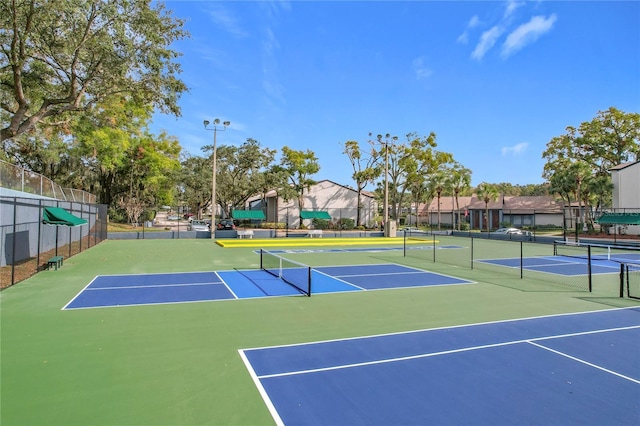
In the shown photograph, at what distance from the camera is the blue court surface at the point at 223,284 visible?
1123 cm

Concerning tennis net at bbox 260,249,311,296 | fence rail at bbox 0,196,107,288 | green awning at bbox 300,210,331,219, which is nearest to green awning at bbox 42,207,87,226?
fence rail at bbox 0,196,107,288

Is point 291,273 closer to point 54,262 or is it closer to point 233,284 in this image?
point 233,284

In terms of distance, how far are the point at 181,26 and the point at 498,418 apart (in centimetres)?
2165

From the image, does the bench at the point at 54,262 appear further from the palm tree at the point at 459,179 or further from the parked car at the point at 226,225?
the palm tree at the point at 459,179

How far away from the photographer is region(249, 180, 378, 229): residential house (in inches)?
2056

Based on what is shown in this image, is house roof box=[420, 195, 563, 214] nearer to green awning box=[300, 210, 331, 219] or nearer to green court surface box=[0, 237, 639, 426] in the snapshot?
green awning box=[300, 210, 331, 219]

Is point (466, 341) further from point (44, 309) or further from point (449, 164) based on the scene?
point (449, 164)

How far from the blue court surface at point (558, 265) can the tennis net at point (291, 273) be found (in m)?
10.9

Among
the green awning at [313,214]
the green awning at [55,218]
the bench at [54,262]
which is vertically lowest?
the bench at [54,262]

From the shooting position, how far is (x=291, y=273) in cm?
1628

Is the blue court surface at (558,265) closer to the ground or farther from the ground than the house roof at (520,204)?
closer to the ground

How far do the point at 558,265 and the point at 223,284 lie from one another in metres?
17.1

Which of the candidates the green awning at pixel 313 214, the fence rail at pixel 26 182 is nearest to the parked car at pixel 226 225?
the green awning at pixel 313 214

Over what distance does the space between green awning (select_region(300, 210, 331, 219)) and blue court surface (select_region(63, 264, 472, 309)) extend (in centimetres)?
3170
